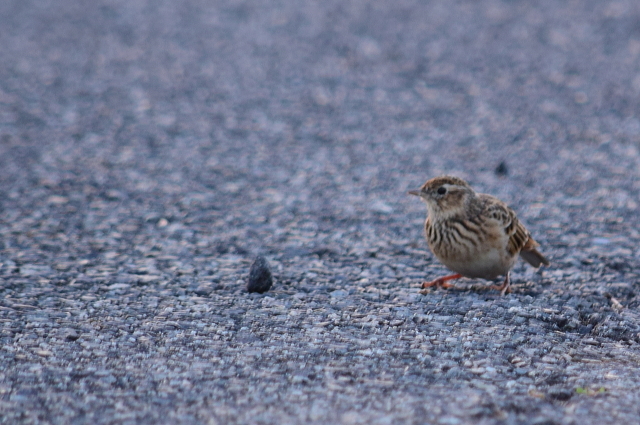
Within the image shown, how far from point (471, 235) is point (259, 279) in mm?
1624

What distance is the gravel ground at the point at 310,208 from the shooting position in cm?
456

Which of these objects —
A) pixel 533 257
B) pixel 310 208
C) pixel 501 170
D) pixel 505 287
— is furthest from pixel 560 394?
pixel 501 170

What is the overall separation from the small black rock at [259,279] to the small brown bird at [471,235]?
1.21m

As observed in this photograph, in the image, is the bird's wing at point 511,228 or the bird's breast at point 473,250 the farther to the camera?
the bird's wing at point 511,228

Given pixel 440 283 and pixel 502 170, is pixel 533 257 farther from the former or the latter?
pixel 502 170

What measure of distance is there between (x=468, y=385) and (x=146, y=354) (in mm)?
1892

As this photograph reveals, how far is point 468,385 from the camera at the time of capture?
4.53 metres

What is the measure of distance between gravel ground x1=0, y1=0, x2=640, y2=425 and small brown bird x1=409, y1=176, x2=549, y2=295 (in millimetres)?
181

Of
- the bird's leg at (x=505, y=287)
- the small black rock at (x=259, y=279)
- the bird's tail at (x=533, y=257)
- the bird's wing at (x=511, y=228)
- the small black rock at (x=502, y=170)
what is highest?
the small black rock at (x=502, y=170)

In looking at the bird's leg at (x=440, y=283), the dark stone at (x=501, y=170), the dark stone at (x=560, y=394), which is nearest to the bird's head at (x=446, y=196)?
the bird's leg at (x=440, y=283)

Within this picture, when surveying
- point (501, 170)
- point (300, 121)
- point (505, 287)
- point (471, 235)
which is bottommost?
point (505, 287)

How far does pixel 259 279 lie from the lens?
6184mm

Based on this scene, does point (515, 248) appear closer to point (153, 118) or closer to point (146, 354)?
point (146, 354)

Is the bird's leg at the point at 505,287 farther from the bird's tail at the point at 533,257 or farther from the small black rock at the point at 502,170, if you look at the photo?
the small black rock at the point at 502,170
